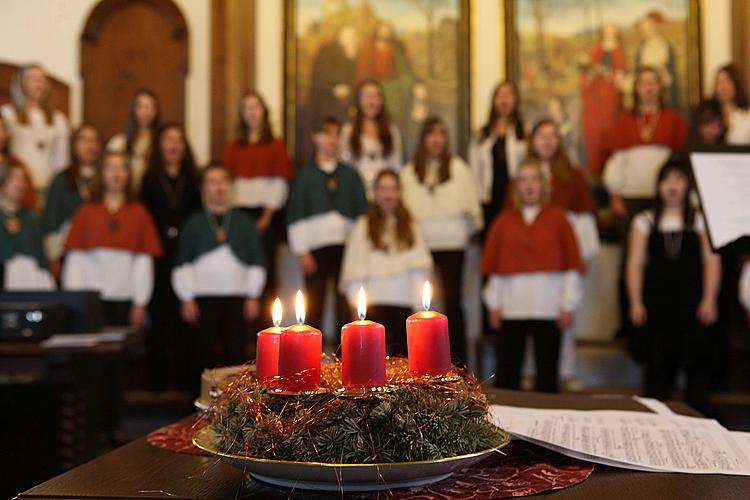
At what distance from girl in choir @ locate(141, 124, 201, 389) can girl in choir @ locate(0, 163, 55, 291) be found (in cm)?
67

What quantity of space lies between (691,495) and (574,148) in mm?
4964

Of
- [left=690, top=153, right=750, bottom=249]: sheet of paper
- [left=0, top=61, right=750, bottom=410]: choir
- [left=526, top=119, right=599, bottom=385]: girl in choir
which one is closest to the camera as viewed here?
[left=690, top=153, right=750, bottom=249]: sheet of paper

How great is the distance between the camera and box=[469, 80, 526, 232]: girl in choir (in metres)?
5.34

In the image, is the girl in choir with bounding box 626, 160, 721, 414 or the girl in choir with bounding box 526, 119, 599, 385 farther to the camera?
the girl in choir with bounding box 526, 119, 599, 385

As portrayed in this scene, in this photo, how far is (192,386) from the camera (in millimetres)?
5082

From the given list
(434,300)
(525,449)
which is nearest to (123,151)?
(434,300)

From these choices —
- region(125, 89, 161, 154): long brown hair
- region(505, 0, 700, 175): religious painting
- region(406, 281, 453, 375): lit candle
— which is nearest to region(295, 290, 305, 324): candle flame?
region(406, 281, 453, 375): lit candle

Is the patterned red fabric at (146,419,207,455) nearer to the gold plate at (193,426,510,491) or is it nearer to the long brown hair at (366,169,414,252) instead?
the gold plate at (193,426,510,491)

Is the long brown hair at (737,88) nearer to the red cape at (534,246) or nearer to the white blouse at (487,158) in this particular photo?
the white blouse at (487,158)

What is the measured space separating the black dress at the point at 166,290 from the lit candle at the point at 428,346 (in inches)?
171

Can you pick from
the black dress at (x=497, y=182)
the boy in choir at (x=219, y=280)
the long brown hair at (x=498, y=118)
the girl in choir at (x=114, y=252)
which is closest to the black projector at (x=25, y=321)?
the boy in choir at (x=219, y=280)

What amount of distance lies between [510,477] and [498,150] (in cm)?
439

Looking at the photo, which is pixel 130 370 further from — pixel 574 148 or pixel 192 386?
pixel 574 148

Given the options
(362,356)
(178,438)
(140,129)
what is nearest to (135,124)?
(140,129)
